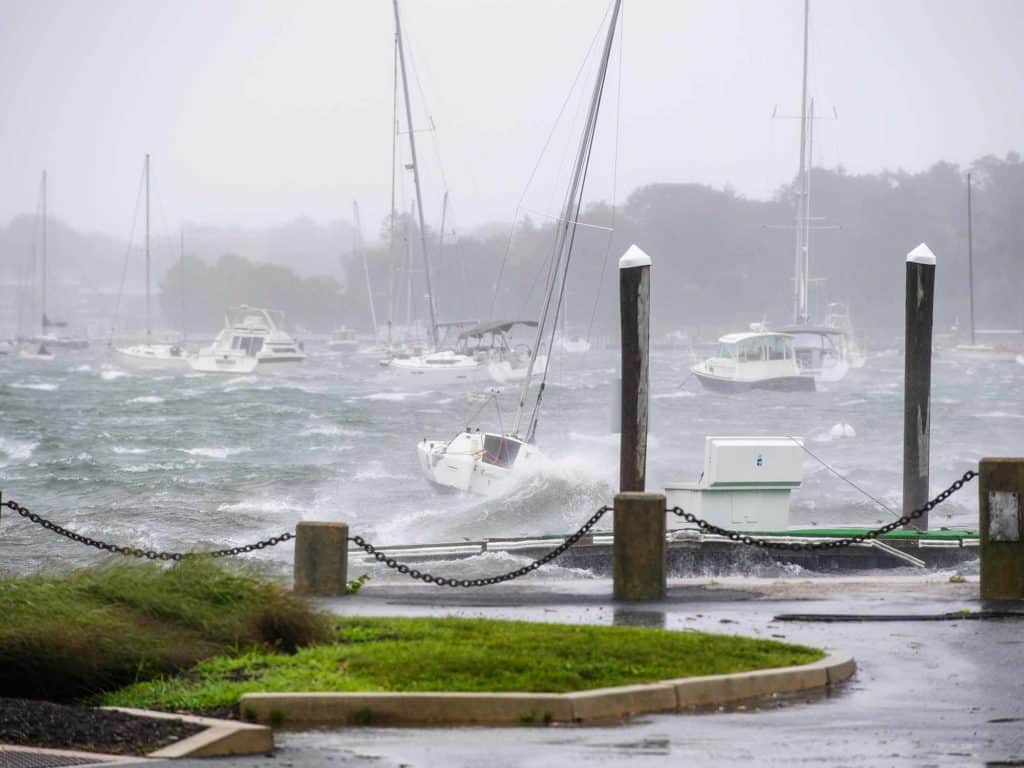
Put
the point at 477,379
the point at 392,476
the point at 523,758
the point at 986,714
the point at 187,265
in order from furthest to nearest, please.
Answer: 1. the point at 187,265
2. the point at 477,379
3. the point at 392,476
4. the point at 986,714
5. the point at 523,758

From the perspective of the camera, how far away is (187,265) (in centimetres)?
19012

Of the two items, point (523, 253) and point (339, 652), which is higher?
point (523, 253)

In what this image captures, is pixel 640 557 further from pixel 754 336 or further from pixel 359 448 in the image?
pixel 754 336

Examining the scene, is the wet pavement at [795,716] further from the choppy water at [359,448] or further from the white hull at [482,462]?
the white hull at [482,462]

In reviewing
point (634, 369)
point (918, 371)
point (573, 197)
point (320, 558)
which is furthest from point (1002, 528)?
point (573, 197)

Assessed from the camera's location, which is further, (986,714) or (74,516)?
(74,516)

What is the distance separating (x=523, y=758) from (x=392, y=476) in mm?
49288

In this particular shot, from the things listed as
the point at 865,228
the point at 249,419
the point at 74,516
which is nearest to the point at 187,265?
the point at 865,228

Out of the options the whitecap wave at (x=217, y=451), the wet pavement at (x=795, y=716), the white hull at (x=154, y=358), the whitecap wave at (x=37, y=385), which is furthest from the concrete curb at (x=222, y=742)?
the white hull at (x=154, y=358)

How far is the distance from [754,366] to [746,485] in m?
83.9

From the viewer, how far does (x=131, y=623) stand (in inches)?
417

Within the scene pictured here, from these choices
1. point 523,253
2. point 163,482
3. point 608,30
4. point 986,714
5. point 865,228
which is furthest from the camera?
point 865,228

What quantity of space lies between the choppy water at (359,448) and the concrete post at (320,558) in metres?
1.15

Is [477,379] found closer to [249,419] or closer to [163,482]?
[249,419]
